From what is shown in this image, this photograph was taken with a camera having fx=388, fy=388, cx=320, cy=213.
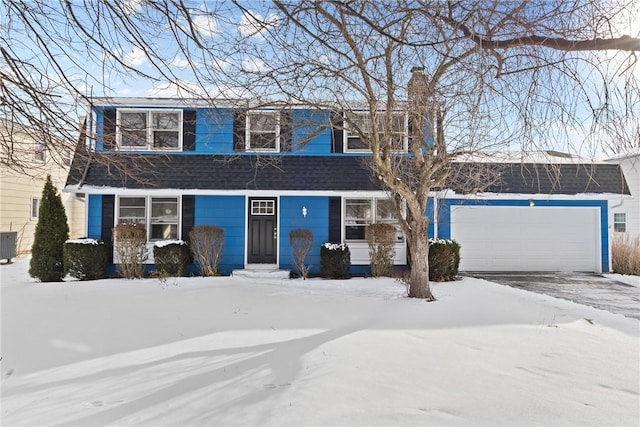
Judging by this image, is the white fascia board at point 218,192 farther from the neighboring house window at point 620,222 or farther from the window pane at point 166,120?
the neighboring house window at point 620,222

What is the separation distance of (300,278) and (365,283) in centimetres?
197

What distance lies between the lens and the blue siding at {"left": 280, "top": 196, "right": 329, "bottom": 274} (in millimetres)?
11844

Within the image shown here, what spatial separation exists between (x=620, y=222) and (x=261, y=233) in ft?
53.4

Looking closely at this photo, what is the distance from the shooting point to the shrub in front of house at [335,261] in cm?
1108

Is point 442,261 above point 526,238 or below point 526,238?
below

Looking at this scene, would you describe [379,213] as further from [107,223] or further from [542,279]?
[107,223]

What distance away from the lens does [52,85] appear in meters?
3.63

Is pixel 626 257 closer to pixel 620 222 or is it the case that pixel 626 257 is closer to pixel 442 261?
pixel 620 222

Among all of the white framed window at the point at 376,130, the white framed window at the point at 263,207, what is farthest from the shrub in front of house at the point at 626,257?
the white framed window at the point at 263,207

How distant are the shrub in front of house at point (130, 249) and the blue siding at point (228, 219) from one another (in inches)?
65.2

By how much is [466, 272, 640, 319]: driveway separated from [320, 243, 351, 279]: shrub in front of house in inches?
158

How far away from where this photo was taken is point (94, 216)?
11.5m

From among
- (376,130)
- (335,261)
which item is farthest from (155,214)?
(376,130)

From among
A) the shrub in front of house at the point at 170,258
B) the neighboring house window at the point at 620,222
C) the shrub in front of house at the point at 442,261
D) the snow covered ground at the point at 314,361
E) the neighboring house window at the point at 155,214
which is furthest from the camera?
the neighboring house window at the point at 620,222
